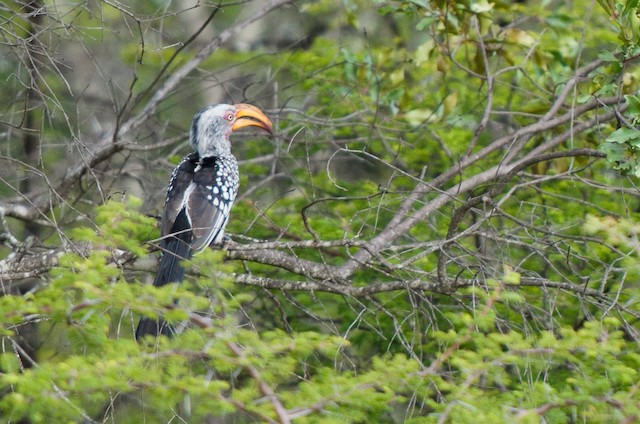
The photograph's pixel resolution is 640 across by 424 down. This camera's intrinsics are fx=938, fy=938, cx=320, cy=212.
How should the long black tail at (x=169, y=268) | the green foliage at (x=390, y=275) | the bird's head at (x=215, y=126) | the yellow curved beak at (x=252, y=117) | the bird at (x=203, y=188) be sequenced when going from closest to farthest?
1. the green foliage at (x=390, y=275)
2. the long black tail at (x=169, y=268)
3. the bird at (x=203, y=188)
4. the yellow curved beak at (x=252, y=117)
5. the bird's head at (x=215, y=126)

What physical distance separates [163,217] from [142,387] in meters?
2.51

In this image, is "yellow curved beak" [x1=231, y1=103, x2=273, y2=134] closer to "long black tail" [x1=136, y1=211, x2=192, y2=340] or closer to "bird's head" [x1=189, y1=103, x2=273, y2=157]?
"bird's head" [x1=189, y1=103, x2=273, y2=157]

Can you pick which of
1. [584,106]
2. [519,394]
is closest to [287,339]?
[519,394]

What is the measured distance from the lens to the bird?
15.7 ft

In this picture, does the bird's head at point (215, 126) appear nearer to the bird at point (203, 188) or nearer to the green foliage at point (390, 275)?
the bird at point (203, 188)

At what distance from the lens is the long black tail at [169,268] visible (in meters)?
3.82

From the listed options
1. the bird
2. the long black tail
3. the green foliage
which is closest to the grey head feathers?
the bird

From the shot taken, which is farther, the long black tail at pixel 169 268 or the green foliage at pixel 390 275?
the long black tail at pixel 169 268

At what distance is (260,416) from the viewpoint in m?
2.48

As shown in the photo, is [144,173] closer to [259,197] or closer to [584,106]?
[259,197]

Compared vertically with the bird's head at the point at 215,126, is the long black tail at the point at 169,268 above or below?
below

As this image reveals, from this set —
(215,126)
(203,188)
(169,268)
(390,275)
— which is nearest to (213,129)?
(215,126)

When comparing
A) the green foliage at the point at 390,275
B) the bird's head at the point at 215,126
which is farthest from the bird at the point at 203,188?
the green foliage at the point at 390,275

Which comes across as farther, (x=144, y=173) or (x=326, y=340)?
(x=144, y=173)
